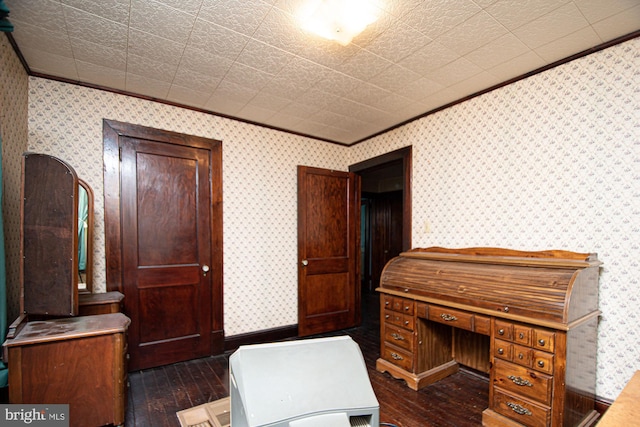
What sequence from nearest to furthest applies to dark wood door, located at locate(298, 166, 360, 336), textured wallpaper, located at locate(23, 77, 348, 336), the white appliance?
the white appliance → textured wallpaper, located at locate(23, 77, 348, 336) → dark wood door, located at locate(298, 166, 360, 336)

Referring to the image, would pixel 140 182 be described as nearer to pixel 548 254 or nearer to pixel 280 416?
pixel 280 416

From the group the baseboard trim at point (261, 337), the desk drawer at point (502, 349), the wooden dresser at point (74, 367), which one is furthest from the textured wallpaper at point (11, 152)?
Result: the desk drawer at point (502, 349)

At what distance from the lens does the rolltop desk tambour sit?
1775 mm

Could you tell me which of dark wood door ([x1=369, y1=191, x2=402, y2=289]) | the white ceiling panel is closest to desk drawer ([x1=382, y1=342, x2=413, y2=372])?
the white ceiling panel

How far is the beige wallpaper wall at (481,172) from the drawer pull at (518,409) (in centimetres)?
67

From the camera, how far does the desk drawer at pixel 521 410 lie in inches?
70.5

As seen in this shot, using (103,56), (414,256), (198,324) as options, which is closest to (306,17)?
(103,56)

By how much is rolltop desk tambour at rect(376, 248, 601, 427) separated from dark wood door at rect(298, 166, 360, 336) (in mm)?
1304

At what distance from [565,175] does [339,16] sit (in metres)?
1.96

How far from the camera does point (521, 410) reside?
1892 mm

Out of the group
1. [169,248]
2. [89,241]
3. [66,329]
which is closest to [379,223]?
[169,248]

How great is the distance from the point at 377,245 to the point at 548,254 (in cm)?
431

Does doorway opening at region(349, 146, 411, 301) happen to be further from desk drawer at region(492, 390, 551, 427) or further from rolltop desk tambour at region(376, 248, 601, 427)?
desk drawer at region(492, 390, 551, 427)

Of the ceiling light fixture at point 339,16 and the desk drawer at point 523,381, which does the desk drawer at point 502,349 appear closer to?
the desk drawer at point 523,381
